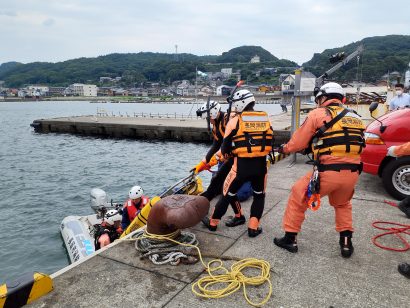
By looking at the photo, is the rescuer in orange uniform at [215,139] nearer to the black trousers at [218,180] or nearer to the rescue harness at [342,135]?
the black trousers at [218,180]

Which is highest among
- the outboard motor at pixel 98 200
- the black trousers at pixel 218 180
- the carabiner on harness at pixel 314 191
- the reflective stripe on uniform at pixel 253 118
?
the reflective stripe on uniform at pixel 253 118

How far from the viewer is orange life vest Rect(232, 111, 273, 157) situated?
14.4 ft

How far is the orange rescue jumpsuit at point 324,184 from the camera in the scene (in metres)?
3.81

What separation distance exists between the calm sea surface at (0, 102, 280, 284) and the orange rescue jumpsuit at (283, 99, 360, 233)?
6.55m

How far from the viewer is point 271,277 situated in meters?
3.68

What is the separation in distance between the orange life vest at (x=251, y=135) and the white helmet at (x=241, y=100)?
0.51ft

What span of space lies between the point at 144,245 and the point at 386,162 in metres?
4.69

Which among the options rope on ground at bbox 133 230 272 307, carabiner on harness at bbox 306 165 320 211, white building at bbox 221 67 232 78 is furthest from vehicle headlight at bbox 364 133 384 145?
white building at bbox 221 67 232 78

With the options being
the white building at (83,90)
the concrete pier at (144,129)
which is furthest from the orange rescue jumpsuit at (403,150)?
the white building at (83,90)

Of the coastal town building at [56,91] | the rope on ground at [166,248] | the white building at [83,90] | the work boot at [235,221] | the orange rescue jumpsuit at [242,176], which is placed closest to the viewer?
the rope on ground at [166,248]

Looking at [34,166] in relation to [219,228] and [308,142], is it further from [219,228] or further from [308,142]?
[308,142]

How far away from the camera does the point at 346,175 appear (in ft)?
12.5

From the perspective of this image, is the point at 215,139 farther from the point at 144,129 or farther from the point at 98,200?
the point at 144,129

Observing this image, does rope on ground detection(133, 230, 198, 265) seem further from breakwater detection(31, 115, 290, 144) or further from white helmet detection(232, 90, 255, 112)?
breakwater detection(31, 115, 290, 144)
